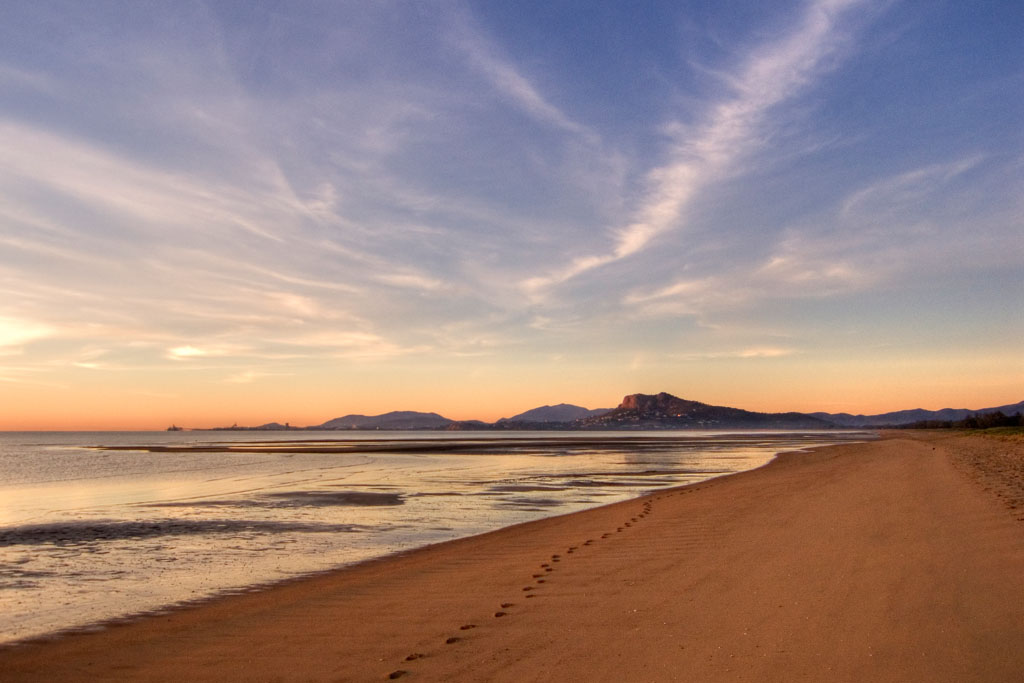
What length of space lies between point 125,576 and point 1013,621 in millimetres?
15400

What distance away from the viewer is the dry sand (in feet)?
24.0

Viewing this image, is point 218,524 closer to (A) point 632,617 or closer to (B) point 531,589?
(B) point 531,589

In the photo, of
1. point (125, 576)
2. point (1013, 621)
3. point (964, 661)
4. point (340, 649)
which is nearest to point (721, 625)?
point (964, 661)

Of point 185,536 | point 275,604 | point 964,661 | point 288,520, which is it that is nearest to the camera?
point 964,661

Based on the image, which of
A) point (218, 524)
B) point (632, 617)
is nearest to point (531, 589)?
point (632, 617)

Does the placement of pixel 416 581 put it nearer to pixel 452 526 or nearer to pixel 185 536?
pixel 452 526

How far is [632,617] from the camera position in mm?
9203

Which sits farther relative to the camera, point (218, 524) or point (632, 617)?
point (218, 524)

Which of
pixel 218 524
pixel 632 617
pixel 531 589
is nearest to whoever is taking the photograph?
pixel 632 617

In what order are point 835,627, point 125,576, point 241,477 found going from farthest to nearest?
point 241,477, point 125,576, point 835,627

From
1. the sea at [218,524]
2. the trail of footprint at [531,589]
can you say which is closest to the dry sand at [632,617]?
the trail of footprint at [531,589]

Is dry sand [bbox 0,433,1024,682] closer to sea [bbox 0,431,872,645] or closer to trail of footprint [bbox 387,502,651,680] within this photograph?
trail of footprint [bbox 387,502,651,680]

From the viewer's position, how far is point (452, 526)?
2036 cm

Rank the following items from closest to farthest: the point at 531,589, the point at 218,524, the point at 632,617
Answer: the point at 632,617
the point at 531,589
the point at 218,524
